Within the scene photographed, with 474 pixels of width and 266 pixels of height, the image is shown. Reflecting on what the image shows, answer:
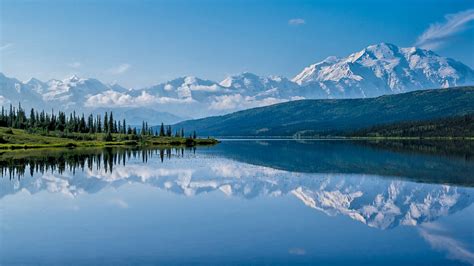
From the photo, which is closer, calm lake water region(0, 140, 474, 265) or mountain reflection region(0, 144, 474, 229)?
calm lake water region(0, 140, 474, 265)

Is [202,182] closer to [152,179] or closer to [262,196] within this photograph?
[152,179]

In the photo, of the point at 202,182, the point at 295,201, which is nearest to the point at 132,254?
the point at 295,201

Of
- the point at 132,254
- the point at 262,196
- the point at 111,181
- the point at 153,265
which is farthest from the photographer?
the point at 111,181

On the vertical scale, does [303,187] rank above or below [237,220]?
above

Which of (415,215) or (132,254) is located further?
(415,215)

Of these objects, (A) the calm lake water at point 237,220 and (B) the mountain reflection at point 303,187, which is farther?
(B) the mountain reflection at point 303,187

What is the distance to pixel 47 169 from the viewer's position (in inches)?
2948

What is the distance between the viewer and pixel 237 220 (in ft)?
116

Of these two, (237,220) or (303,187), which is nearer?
(237,220)

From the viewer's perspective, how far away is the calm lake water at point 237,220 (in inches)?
997

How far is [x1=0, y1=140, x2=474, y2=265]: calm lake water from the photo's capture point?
25.3 m

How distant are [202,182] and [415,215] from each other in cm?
3013

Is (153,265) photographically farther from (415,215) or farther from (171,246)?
(415,215)

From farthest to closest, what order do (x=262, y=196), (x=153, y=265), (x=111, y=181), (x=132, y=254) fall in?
(x=111, y=181) → (x=262, y=196) → (x=132, y=254) → (x=153, y=265)
